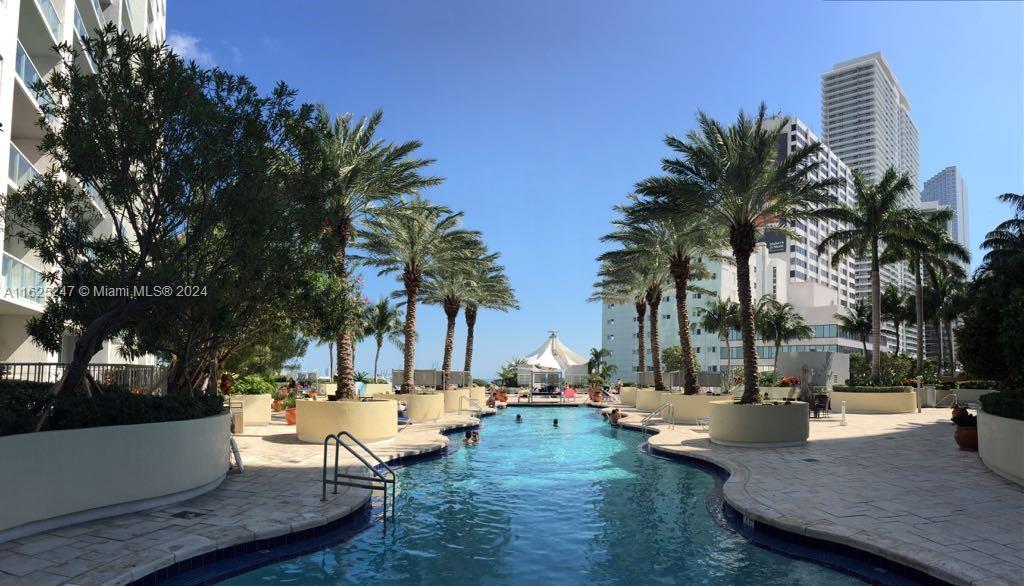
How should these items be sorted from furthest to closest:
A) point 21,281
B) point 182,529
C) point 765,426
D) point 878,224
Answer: point 878,224 < point 765,426 < point 21,281 < point 182,529

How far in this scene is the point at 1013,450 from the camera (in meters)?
11.4

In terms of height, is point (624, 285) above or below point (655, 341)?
above

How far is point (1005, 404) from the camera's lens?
1184 centimetres

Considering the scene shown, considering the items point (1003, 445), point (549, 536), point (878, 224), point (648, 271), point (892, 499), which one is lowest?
point (549, 536)

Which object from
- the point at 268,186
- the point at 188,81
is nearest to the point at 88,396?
the point at 268,186

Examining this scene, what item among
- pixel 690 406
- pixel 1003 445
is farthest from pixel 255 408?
pixel 1003 445

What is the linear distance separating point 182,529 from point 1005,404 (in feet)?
46.2

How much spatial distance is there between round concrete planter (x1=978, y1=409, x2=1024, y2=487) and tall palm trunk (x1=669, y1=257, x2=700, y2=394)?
11991 millimetres

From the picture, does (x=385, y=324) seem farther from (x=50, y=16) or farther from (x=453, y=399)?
(x=50, y=16)

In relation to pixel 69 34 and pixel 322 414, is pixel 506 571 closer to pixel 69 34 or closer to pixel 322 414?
pixel 322 414

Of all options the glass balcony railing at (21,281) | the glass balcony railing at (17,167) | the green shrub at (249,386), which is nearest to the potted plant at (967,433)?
the green shrub at (249,386)

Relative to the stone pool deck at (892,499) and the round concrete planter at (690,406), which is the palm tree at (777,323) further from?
the stone pool deck at (892,499)

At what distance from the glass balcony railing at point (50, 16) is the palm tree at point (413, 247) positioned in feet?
37.1

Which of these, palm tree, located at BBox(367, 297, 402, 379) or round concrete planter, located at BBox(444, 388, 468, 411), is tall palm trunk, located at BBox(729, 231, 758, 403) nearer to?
round concrete planter, located at BBox(444, 388, 468, 411)
